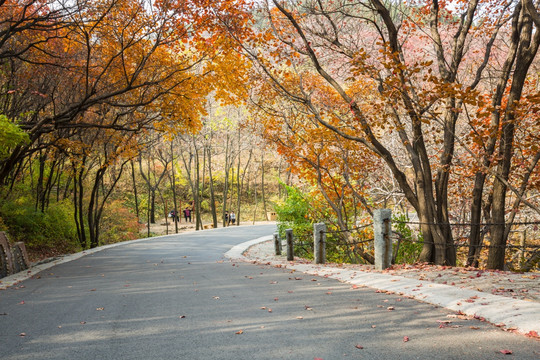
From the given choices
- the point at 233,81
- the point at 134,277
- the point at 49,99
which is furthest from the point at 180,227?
the point at 134,277

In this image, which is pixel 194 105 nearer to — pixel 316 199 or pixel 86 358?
pixel 316 199

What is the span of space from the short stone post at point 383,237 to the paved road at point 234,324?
2.00 meters

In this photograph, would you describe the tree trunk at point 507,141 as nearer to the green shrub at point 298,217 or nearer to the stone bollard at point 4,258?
the green shrub at point 298,217

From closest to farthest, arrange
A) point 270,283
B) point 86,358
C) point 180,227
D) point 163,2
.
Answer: point 86,358 < point 270,283 < point 163,2 < point 180,227

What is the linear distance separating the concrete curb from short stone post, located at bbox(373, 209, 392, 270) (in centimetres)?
111

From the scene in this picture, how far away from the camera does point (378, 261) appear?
1127 cm

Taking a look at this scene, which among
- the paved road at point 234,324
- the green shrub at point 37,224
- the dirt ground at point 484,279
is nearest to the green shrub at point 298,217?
the dirt ground at point 484,279

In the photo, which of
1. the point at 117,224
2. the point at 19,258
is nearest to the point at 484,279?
the point at 19,258

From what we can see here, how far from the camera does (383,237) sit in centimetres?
1110

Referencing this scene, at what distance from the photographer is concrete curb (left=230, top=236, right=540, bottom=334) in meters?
5.46

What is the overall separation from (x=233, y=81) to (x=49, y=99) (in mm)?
8491

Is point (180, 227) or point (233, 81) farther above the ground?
point (233, 81)

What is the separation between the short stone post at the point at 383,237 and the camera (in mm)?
11086

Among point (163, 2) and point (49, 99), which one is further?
point (49, 99)
